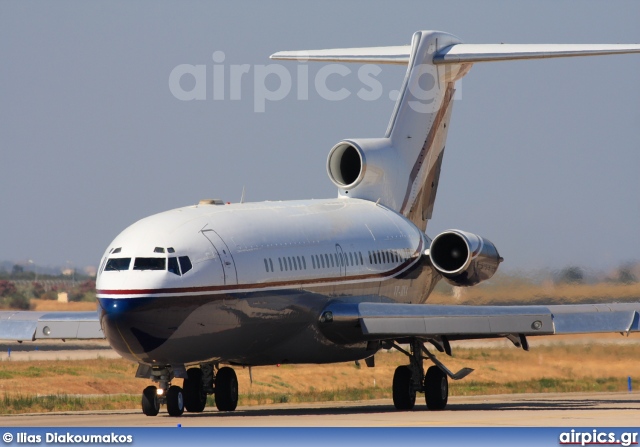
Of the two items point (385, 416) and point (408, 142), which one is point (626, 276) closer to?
point (408, 142)

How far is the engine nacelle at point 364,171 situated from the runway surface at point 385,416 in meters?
5.31

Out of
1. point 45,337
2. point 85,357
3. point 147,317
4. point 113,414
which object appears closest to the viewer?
point 147,317

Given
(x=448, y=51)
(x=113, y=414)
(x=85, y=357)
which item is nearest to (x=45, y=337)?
(x=113, y=414)

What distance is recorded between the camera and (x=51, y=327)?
108ft

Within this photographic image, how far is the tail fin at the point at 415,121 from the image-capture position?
3744cm

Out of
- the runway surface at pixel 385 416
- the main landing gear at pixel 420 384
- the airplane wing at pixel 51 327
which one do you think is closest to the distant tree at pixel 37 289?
the airplane wing at pixel 51 327

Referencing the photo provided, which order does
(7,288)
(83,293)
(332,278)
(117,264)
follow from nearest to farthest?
(117,264)
(332,278)
(83,293)
(7,288)

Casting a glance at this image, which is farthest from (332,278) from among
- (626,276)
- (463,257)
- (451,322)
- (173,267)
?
(626,276)

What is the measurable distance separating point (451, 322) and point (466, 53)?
10260mm

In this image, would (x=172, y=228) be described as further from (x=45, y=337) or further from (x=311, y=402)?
(x=311, y=402)

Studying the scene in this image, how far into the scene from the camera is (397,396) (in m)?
32.4

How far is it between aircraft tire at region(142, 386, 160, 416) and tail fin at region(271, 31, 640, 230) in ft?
33.1

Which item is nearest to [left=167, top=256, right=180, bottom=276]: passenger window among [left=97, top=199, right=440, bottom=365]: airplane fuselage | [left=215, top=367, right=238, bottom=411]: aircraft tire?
[left=97, top=199, right=440, bottom=365]: airplane fuselage

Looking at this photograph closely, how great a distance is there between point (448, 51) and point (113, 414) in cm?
1449
